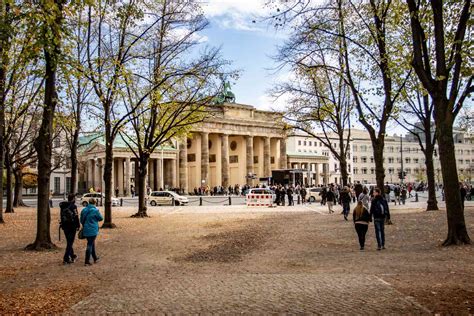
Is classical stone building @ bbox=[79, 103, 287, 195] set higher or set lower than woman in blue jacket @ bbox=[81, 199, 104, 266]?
higher

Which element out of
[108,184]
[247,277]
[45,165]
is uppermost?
[45,165]

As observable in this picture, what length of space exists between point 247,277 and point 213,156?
273 feet

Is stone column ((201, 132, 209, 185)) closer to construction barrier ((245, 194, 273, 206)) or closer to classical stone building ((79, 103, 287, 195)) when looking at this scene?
classical stone building ((79, 103, 287, 195))

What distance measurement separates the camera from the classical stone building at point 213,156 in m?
79.0

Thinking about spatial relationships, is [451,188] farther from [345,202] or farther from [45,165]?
[45,165]

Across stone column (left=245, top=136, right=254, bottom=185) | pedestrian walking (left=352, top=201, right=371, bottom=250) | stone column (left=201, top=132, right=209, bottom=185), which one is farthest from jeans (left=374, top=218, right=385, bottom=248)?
stone column (left=245, top=136, right=254, bottom=185)

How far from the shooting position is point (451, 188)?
13.6m

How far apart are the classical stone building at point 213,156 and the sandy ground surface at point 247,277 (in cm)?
6091

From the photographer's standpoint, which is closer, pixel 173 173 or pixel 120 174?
pixel 120 174

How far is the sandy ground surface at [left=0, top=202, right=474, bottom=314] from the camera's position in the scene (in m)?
7.24

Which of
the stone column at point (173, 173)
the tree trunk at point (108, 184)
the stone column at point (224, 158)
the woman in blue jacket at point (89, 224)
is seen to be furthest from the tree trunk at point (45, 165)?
the stone column at point (224, 158)

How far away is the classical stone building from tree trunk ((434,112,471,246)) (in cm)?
6285

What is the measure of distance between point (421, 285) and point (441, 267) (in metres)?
2.15

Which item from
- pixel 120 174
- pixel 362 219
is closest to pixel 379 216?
pixel 362 219
